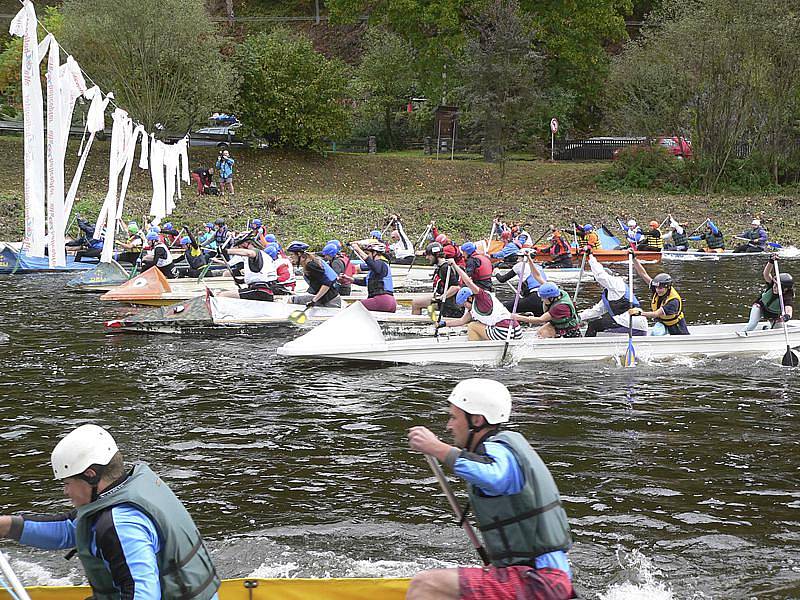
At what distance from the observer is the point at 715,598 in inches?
280

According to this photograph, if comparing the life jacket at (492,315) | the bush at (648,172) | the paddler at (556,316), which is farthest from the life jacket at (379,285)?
the bush at (648,172)

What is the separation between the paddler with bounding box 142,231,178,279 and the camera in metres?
23.6

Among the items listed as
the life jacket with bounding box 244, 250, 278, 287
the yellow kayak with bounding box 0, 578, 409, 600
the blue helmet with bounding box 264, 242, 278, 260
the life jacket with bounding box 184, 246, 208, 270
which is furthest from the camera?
the life jacket with bounding box 184, 246, 208, 270

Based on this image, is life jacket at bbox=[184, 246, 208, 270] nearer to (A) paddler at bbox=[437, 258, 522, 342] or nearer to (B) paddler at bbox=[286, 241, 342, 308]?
(B) paddler at bbox=[286, 241, 342, 308]

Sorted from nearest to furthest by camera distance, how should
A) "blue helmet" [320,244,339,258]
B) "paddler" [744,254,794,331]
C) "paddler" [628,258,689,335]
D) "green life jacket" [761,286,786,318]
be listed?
"paddler" [628,258,689,335]
"paddler" [744,254,794,331]
"green life jacket" [761,286,786,318]
"blue helmet" [320,244,339,258]

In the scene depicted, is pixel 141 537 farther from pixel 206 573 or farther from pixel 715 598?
pixel 715 598

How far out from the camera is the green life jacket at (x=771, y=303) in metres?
15.6

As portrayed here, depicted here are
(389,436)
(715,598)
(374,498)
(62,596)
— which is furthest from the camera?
(389,436)

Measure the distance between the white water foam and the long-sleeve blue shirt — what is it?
248 cm

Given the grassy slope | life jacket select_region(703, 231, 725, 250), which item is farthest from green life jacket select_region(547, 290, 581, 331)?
the grassy slope

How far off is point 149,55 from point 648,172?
2324cm

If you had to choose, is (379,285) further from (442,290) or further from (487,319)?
(487,319)

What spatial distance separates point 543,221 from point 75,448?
114 ft

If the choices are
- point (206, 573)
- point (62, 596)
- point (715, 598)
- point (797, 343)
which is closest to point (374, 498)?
point (715, 598)
